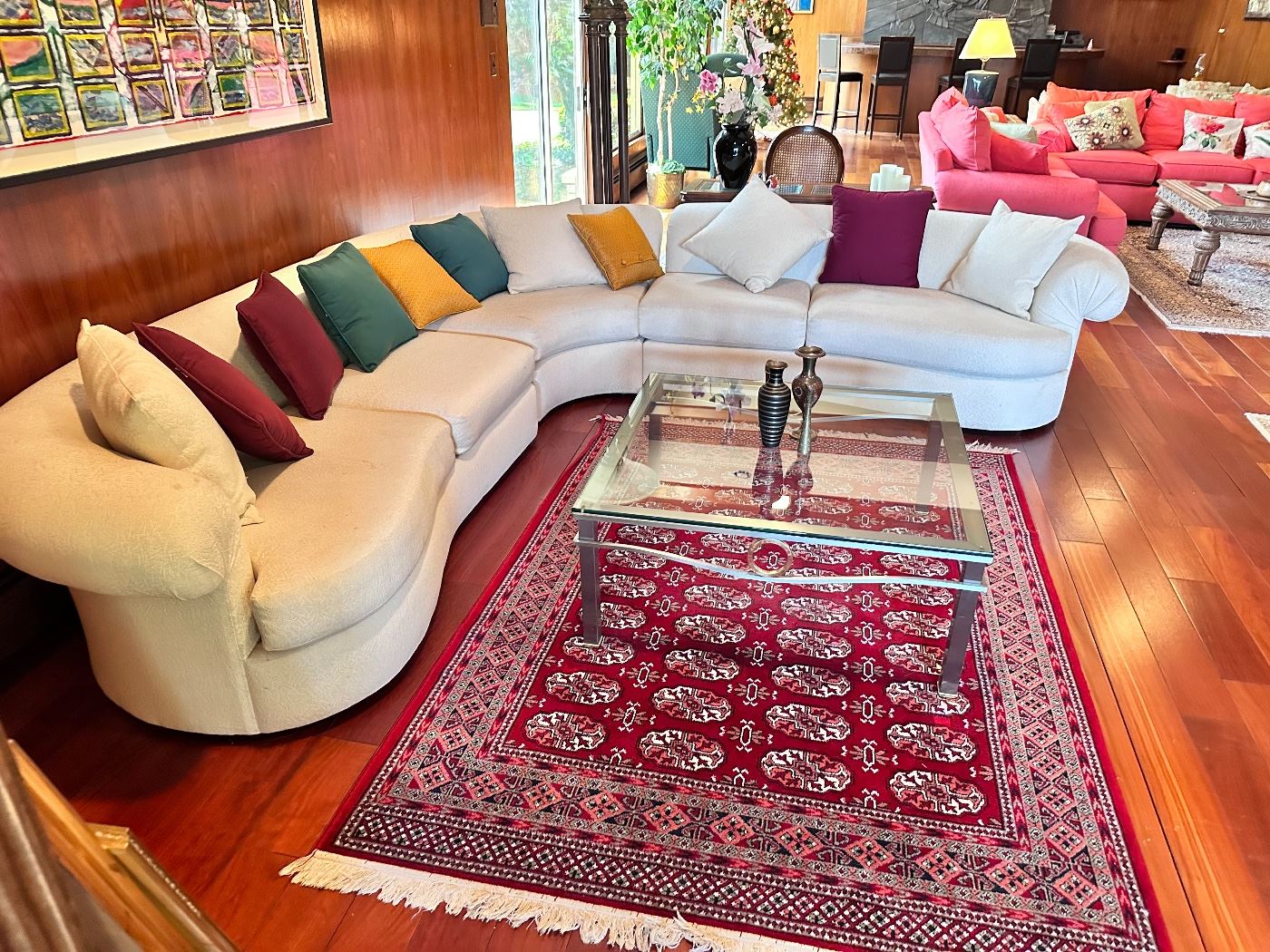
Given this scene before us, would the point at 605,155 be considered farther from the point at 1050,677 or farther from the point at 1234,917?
the point at 1234,917

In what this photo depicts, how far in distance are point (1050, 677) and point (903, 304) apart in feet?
6.09

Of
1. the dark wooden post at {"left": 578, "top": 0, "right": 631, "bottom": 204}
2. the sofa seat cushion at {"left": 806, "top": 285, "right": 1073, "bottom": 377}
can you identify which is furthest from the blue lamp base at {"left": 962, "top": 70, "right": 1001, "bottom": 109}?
the sofa seat cushion at {"left": 806, "top": 285, "right": 1073, "bottom": 377}

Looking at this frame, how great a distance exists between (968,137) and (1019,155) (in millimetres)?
418

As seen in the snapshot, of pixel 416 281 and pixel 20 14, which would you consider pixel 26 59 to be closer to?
pixel 20 14

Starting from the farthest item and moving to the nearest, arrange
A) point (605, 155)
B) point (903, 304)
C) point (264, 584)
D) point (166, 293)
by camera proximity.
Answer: point (605, 155) → point (903, 304) → point (166, 293) → point (264, 584)

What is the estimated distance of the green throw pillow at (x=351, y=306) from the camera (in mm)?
2971

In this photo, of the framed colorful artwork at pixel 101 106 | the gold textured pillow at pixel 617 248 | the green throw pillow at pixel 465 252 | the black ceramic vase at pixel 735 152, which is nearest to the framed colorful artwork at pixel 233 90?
the framed colorful artwork at pixel 101 106

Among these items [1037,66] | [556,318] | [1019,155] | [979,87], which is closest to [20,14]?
[556,318]

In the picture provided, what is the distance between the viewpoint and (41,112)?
2.32 metres

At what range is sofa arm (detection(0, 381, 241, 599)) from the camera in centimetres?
171

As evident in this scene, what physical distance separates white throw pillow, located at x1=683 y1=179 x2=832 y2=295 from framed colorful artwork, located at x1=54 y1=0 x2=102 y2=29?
238 cm

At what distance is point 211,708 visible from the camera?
6.64 feet

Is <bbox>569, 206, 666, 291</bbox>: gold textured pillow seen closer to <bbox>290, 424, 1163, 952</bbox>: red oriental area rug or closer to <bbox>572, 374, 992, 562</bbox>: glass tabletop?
<bbox>572, 374, 992, 562</bbox>: glass tabletop

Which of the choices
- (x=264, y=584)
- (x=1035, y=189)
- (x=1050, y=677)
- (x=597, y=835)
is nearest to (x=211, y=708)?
(x=264, y=584)
